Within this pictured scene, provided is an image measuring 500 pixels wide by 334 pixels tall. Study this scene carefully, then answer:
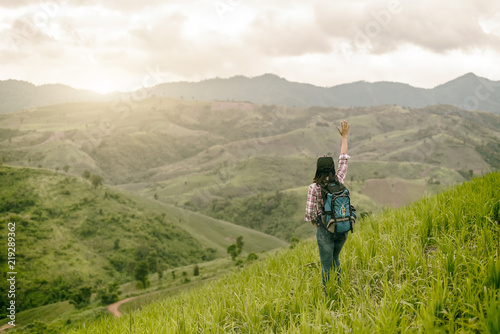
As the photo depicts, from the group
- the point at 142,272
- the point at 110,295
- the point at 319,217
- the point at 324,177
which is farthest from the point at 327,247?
the point at 142,272

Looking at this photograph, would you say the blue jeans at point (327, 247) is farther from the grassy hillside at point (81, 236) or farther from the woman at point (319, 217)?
the grassy hillside at point (81, 236)

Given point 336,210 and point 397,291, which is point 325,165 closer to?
point 336,210

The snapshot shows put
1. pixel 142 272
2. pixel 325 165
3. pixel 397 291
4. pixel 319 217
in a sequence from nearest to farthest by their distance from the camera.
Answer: pixel 397 291 → pixel 325 165 → pixel 319 217 → pixel 142 272

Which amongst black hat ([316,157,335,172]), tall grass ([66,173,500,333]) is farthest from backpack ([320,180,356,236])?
tall grass ([66,173,500,333])

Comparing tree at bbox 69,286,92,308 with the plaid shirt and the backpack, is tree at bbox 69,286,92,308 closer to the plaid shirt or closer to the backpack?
the plaid shirt

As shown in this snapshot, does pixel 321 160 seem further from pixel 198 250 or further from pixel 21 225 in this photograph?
pixel 198 250

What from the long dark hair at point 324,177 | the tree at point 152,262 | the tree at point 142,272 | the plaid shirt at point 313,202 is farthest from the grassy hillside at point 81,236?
the long dark hair at point 324,177

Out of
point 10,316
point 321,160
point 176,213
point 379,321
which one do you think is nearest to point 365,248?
point 321,160

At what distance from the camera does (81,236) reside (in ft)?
334

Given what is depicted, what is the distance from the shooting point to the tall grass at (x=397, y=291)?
3961 mm

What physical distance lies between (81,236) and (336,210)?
11123cm

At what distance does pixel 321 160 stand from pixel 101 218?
11613 centimetres

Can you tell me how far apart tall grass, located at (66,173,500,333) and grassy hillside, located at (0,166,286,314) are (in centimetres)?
8547

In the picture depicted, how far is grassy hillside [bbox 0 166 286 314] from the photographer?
3189 inches
